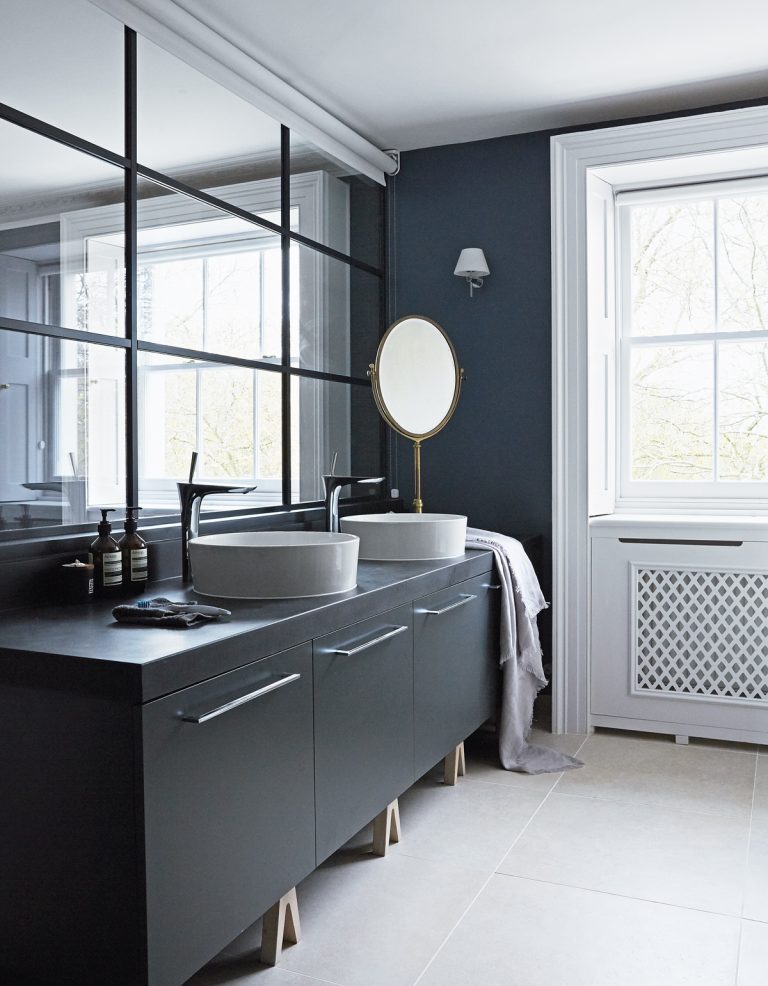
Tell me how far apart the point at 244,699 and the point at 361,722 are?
0.54m

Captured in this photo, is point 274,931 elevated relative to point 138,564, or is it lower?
lower

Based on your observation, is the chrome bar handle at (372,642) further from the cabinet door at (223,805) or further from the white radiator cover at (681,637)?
the white radiator cover at (681,637)

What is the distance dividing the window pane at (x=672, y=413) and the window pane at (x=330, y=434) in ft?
3.53

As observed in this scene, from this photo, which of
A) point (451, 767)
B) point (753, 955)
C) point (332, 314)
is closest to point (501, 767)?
point (451, 767)

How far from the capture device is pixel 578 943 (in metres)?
1.92

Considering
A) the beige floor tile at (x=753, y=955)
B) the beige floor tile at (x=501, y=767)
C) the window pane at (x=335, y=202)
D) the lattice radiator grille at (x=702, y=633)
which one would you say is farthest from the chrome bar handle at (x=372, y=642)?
the window pane at (x=335, y=202)

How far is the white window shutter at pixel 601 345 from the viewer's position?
332cm

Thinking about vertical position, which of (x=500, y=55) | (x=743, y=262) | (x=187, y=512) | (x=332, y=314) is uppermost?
(x=500, y=55)

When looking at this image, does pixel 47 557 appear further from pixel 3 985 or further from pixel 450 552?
pixel 450 552

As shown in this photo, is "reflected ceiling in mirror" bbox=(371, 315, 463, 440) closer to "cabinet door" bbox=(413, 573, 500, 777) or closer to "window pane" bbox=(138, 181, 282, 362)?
"window pane" bbox=(138, 181, 282, 362)

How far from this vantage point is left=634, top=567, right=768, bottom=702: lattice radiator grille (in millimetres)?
3146

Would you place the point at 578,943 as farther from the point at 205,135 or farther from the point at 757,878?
the point at 205,135

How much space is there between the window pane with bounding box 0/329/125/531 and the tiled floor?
1072mm

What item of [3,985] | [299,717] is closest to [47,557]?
[299,717]
